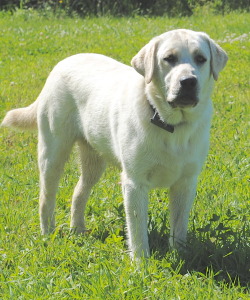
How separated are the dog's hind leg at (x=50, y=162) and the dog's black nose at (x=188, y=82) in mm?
1273

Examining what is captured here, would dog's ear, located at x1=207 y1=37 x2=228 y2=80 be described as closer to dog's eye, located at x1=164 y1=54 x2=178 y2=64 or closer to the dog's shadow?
dog's eye, located at x1=164 y1=54 x2=178 y2=64

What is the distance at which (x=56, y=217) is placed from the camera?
5.11 metres

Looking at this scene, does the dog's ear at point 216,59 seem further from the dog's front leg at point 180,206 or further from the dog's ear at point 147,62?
the dog's front leg at point 180,206

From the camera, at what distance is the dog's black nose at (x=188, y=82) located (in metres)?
3.77

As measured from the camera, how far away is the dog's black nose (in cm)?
377

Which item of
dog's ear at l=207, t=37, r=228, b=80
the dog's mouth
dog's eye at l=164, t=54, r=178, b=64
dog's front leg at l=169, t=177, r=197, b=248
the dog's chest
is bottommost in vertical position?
dog's front leg at l=169, t=177, r=197, b=248

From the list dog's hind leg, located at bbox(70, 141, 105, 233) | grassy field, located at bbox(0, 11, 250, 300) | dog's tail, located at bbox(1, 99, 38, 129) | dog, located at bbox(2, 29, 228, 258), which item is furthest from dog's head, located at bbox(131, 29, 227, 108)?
dog's tail, located at bbox(1, 99, 38, 129)

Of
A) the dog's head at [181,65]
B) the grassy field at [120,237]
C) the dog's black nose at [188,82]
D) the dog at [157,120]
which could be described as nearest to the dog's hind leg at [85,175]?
the grassy field at [120,237]

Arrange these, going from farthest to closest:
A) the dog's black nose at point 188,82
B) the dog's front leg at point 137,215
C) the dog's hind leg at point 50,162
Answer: the dog's hind leg at point 50,162, the dog's front leg at point 137,215, the dog's black nose at point 188,82

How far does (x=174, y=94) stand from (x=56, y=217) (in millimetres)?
1775

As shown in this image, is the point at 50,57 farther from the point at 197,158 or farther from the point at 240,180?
the point at 197,158

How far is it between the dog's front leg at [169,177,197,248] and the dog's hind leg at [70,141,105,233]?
913 millimetres

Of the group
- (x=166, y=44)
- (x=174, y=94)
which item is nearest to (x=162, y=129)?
(x=174, y=94)

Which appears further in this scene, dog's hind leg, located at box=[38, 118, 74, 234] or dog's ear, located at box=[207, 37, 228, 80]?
dog's hind leg, located at box=[38, 118, 74, 234]
